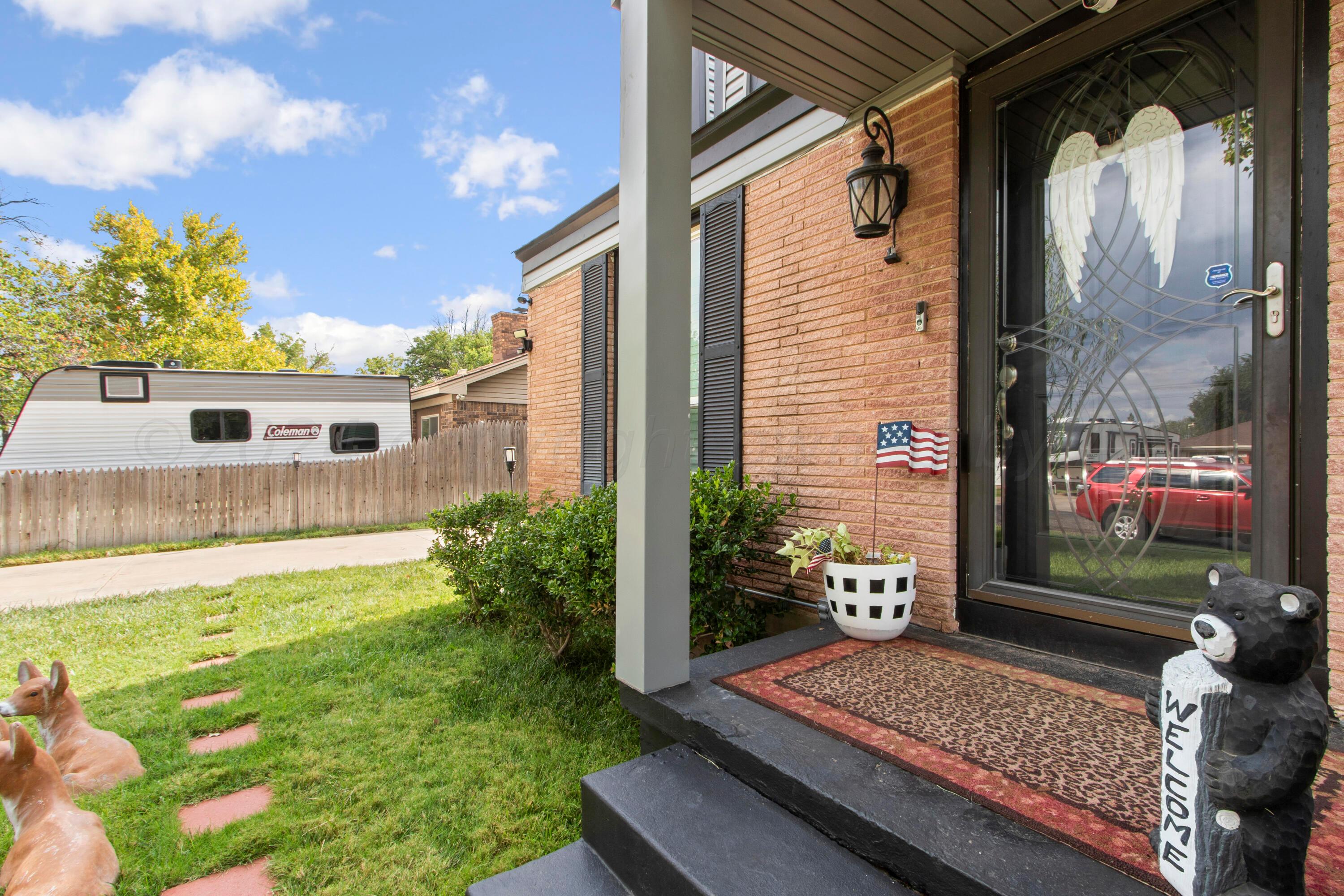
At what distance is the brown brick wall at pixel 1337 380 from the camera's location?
68.2 inches

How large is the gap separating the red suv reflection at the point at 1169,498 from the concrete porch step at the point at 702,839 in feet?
5.59

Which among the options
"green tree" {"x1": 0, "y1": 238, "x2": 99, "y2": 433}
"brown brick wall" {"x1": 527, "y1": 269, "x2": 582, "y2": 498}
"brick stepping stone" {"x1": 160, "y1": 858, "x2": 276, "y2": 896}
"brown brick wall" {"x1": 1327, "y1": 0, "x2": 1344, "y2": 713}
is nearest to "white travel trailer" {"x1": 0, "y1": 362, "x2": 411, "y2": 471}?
"green tree" {"x1": 0, "y1": 238, "x2": 99, "y2": 433}

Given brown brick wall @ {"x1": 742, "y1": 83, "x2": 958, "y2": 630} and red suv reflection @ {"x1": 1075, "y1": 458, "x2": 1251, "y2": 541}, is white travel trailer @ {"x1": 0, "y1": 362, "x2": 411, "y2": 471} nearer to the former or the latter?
brown brick wall @ {"x1": 742, "y1": 83, "x2": 958, "y2": 630}

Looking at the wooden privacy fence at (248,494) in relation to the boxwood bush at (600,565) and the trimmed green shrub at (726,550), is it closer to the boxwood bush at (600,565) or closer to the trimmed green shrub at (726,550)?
the boxwood bush at (600,565)

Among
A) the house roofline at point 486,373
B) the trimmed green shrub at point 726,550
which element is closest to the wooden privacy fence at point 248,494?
the house roofline at point 486,373

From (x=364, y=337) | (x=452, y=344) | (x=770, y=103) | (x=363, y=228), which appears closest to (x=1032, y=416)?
(x=770, y=103)

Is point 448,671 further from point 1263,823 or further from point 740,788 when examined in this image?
point 1263,823

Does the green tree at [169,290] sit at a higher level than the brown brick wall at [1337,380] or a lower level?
higher

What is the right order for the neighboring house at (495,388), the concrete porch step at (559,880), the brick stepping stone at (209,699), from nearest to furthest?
the concrete porch step at (559,880) < the brick stepping stone at (209,699) < the neighboring house at (495,388)

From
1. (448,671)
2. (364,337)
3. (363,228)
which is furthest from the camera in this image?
(364,337)

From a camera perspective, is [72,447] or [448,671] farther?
[72,447]

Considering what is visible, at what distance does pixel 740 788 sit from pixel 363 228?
41381 mm

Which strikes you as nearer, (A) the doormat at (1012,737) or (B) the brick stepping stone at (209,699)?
(A) the doormat at (1012,737)

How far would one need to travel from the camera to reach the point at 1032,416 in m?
2.53
